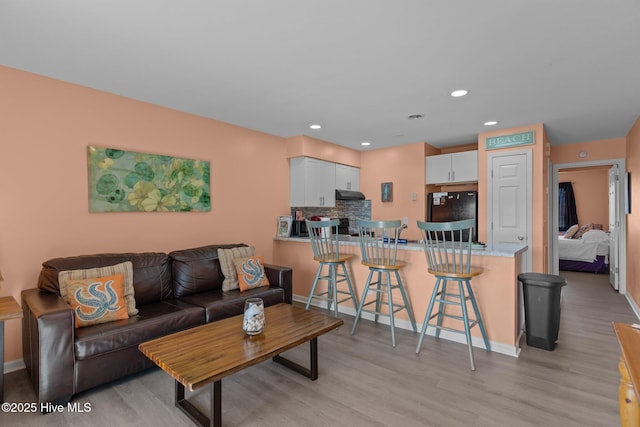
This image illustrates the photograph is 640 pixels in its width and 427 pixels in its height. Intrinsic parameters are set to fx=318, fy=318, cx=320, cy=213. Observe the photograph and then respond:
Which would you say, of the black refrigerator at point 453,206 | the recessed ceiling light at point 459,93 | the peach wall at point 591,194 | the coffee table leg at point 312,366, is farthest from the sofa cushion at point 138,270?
the peach wall at point 591,194

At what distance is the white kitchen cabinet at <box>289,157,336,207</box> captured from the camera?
4.64m

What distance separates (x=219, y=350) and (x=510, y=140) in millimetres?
4157

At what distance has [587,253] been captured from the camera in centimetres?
642

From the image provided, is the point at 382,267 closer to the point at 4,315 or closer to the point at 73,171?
the point at 4,315

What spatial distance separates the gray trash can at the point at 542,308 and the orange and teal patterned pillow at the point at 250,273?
253 centimetres

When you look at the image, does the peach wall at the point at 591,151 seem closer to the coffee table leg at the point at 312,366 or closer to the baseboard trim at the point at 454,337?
the baseboard trim at the point at 454,337

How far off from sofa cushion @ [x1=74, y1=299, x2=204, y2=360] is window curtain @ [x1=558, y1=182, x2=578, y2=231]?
31.5ft

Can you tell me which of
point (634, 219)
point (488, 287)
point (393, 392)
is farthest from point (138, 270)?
point (634, 219)

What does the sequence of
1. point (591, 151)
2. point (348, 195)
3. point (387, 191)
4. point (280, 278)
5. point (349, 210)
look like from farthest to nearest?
point (349, 210), point (387, 191), point (348, 195), point (591, 151), point (280, 278)

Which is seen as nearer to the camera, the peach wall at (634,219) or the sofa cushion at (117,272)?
the sofa cushion at (117,272)

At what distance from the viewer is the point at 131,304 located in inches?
102

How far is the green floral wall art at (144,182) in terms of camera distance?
291 centimetres

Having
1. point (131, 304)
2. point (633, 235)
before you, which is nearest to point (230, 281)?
point (131, 304)

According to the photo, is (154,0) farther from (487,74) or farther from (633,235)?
(633,235)
